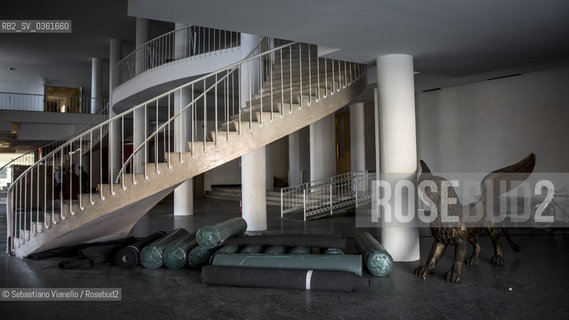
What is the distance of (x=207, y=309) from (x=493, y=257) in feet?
13.4

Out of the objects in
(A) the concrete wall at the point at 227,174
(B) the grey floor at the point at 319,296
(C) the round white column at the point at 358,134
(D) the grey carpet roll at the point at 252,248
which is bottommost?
(B) the grey floor at the point at 319,296

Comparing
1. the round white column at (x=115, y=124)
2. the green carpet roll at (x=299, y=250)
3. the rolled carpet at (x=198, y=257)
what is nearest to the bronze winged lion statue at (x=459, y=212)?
the green carpet roll at (x=299, y=250)

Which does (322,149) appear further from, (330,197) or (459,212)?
(459,212)

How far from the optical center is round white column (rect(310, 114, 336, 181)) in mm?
13641

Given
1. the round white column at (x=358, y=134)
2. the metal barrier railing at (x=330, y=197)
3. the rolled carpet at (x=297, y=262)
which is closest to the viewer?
the rolled carpet at (x=297, y=262)

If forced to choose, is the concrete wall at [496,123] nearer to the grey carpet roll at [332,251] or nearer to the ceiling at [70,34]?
the grey carpet roll at [332,251]

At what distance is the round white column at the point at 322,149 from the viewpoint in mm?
13641

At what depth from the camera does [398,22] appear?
15.7ft

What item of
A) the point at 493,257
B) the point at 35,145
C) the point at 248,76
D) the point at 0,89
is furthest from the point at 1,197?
the point at 493,257

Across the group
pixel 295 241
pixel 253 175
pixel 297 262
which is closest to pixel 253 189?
pixel 253 175

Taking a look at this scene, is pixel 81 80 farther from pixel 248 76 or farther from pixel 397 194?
pixel 397 194

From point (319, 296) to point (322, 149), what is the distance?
9.45 meters

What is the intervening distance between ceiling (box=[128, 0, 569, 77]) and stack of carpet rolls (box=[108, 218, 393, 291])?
2.73 m

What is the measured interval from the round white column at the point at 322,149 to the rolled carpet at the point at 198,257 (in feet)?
26.3
